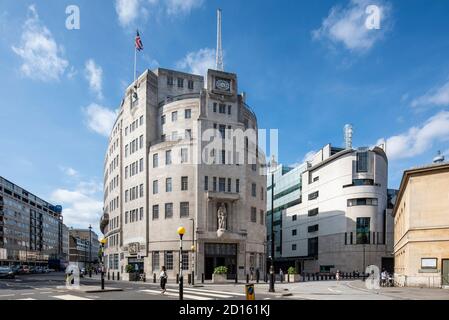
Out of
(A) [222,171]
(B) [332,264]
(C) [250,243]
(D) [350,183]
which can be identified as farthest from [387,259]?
(A) [222,171]

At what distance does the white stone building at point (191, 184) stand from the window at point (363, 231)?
27787 millimetres

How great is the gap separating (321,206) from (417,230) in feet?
168

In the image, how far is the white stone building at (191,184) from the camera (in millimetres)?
50812

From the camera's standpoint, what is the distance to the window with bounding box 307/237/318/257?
286 ft

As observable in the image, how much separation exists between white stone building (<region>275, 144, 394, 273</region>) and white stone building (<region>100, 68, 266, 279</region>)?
1055 inches

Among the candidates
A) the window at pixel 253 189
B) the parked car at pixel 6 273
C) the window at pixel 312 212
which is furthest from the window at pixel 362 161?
the parked car at pixel 6 273

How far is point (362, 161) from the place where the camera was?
77812mm

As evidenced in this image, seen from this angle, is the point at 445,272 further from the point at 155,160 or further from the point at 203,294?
the point at 155,160

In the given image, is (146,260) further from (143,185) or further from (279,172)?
(279,172)

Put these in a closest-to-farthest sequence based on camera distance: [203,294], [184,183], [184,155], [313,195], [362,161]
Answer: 1. [203,294]
2. [184,183]
3. [184,155]
4. [362,161]
5. [313,195]

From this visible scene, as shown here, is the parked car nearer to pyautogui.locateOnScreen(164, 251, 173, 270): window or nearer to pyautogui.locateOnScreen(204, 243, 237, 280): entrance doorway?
pyautogui.locateOnScreen(164, 251, 173, 270): window

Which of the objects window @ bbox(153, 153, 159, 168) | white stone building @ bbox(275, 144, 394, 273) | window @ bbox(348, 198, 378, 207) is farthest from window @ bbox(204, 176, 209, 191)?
window @ bbox(348, 198, 378, 207)

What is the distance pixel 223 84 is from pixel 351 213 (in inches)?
1566

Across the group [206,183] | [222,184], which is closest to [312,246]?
[222,184]
